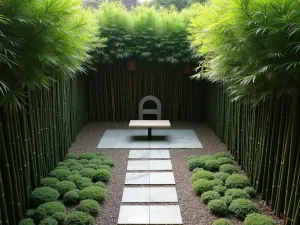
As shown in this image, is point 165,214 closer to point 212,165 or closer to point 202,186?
point 202,186

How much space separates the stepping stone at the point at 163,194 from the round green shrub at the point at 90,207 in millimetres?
625

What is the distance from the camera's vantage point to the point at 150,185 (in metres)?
3.95

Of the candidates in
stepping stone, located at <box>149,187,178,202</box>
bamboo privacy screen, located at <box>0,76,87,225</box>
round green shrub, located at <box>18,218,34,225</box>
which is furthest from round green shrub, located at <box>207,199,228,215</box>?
bamboo privacy screen, located at <box>0,76,87,225</box>

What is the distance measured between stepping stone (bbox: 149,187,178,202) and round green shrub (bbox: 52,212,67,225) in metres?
0.97

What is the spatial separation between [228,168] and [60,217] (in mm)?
2270

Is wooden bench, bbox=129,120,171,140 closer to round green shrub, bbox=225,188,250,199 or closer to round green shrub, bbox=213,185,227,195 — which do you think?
round green shrub, bbox=213,185,227,195

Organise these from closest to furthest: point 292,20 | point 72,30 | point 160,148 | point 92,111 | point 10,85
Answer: point 292,20, point 10,85, point 72,30, point 160,148, point 92,111

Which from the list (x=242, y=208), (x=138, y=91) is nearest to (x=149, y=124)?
(x=138, y=91)

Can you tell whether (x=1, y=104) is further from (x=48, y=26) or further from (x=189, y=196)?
(x=189, y=196)

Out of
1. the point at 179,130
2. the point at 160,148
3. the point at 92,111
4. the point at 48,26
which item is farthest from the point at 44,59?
the point at 92,111

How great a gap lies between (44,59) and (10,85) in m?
0.38

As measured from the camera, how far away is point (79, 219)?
296cm

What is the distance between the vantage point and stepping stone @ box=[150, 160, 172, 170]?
454 centimetres

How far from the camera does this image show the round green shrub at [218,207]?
10.4 feet
